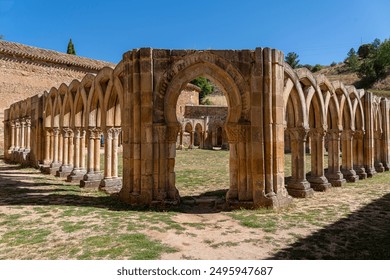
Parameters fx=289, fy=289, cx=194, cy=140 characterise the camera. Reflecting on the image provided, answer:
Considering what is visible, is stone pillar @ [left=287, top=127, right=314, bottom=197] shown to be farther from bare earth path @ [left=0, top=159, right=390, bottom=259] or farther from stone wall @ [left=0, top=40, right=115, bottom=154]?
stone wall @ [left=0, top=40, right=115, bottom=154]

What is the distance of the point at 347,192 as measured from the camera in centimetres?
1101

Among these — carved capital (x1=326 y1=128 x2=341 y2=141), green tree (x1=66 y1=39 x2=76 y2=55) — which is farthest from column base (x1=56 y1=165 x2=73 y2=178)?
green tree (x1=66 y1=39 x2=76 y2=55)

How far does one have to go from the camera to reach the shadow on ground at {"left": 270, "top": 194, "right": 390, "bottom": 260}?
4984mm

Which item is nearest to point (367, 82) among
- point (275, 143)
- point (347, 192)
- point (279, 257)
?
point (347, 192)

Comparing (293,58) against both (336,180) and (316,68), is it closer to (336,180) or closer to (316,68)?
(316,68)

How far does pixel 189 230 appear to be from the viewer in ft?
20.9

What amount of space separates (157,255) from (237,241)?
5.59ft

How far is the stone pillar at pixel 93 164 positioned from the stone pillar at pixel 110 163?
80 cm

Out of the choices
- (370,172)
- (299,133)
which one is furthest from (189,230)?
(370,172)

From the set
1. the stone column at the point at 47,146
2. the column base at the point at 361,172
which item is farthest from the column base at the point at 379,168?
the stone column at the point at 47,146

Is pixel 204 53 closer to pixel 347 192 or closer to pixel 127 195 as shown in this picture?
pixel 127 195

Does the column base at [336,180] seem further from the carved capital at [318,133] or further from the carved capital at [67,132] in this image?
the carved capital at [67,132]

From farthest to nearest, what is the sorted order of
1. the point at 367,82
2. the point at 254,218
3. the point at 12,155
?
the point at 367,82 → the point at 12,155 → the point at 254,218

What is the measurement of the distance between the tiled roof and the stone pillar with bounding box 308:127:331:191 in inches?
940
